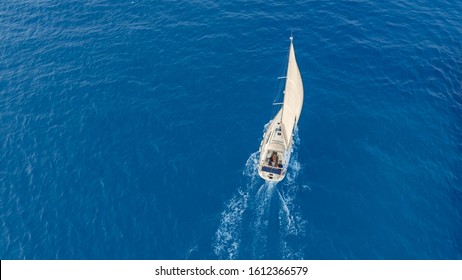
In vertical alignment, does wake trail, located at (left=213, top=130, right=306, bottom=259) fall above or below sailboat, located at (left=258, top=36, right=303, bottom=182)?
below

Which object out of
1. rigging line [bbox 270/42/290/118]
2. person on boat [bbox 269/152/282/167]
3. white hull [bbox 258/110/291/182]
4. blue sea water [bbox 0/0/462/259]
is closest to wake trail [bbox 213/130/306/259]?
blue sea water [bbox 0/0/462/259]

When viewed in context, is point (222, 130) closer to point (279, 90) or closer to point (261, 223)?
point (279, 90)

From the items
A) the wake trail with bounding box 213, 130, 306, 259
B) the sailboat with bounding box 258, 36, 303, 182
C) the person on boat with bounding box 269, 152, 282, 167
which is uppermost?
the sailboat with bounding box 258, 36, 303, 182

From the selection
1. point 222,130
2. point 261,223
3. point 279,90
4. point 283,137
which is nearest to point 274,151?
point 283,137

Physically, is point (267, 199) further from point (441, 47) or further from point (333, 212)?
point (441, 47)

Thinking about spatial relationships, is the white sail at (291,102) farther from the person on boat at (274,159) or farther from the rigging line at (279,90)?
the rigging line at (279,90)

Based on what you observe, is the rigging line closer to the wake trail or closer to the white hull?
the white hull

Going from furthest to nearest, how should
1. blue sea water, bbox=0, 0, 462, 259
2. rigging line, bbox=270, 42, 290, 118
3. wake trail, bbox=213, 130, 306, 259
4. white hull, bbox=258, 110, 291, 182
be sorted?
rigging line, bbox=270, 42, 290, 118 → white hull, bbox=258, 110, 291, 182 → blue sea water, bbox=0, 0, 462, 259 → wake trail, bbox=213, 130, 306, 259
